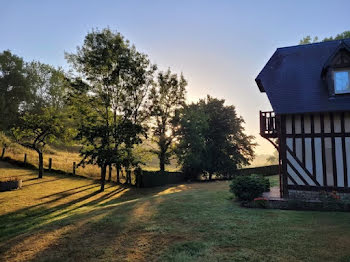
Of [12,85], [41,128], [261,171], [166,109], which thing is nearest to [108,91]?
[41,128]

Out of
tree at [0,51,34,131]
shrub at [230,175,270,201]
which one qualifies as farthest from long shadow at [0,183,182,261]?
tree at [0,51,34,131]

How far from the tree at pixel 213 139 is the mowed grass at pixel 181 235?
17.8 m

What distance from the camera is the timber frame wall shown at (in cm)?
1127

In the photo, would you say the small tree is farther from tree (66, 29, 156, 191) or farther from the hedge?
the hedge

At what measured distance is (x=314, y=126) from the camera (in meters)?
11.9

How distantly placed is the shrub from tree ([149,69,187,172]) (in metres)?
18.2

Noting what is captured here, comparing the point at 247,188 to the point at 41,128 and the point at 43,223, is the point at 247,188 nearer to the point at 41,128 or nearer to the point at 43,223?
the point at 43,223

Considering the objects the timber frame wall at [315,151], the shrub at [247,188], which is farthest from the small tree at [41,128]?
the timber frame wall at [315,151]

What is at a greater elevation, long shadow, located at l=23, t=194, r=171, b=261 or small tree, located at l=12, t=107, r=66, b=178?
small tree, located at l=12, t=107, r=66, b=178

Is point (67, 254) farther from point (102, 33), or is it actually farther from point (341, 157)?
point (102, 33)

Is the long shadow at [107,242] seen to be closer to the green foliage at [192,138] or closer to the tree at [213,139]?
the green foliage at [192,138]

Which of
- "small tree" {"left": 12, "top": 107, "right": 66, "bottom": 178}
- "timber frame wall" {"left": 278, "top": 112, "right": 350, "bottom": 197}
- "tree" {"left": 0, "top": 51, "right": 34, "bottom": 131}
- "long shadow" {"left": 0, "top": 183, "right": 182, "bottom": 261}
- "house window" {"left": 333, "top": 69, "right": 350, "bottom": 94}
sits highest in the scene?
"tree" {"left": 0, "top": 51, "right": 34, "bottom": 131}

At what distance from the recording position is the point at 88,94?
69.0 ft

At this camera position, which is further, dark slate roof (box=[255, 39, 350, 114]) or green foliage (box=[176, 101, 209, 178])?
green foliage (box=[176, 101, 209, 178])
